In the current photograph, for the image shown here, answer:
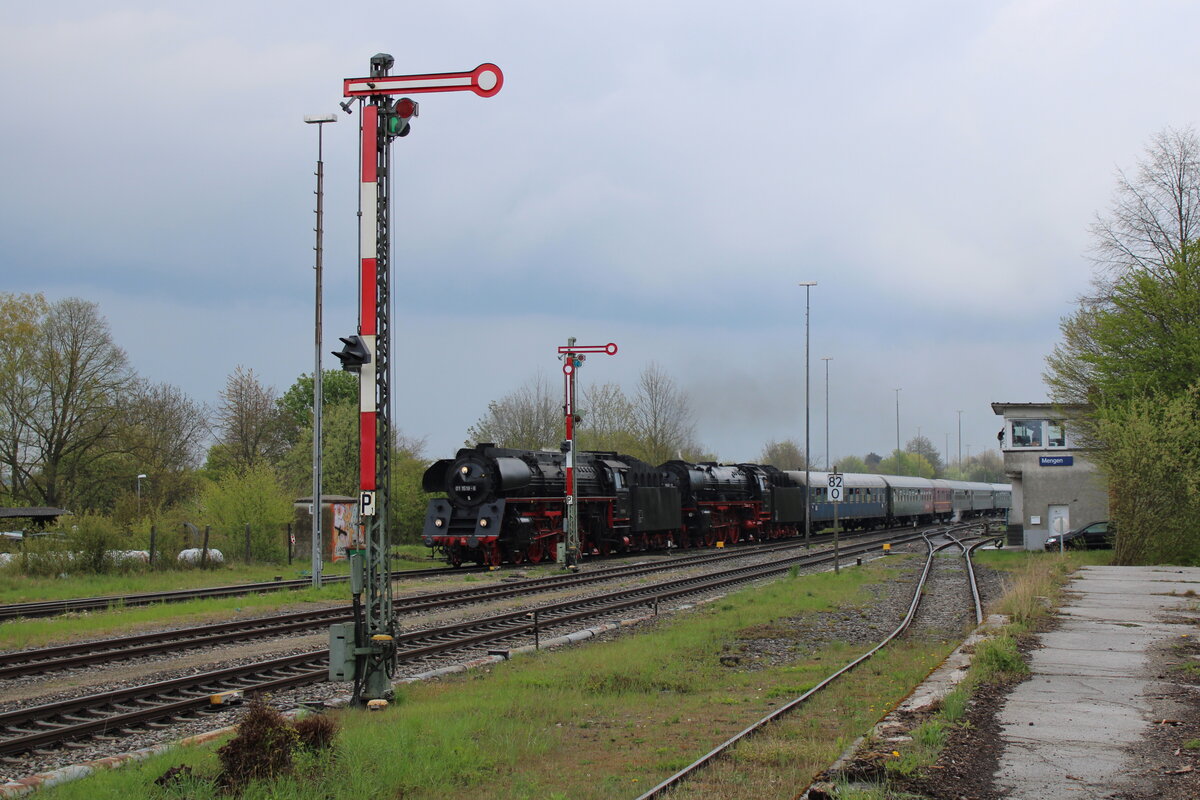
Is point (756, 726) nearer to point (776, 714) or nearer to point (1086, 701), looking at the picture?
point (776, 714)

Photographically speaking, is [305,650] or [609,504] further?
[609,504]

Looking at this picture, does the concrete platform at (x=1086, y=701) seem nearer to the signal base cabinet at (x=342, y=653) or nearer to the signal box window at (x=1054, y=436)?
the signal base cabinet at (x=342, y=653)

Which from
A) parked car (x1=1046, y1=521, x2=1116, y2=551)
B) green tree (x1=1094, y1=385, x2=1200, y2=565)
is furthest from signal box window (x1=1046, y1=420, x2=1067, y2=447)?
green tree (x1=1094, y1=385, x2=1200, y2=565)

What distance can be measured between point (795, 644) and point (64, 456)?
39.8m

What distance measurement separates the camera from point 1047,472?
41375mm

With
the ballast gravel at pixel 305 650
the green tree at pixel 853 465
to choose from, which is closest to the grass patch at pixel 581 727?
the ballast gravel at pixel 305 650

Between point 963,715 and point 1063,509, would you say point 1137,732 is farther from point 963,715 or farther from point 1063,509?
point 1063,509

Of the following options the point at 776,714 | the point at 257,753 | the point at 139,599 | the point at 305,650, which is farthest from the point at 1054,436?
the point at 257,753

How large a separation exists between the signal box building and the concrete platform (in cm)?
2111

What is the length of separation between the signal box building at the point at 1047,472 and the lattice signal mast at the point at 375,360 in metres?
34.3

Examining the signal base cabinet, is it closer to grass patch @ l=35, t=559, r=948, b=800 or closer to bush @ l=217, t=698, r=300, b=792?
grass patch @ l=35, t=559, r=948, b=800

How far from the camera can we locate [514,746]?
8.68 metres

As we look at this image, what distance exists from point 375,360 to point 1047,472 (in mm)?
36913

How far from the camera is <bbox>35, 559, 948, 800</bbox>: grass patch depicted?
7.41 m
